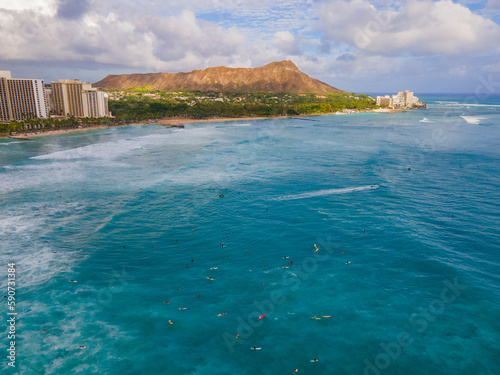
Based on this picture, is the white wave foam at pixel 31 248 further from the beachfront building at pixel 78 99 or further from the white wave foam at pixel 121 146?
the beachfront building at pixel 78 99

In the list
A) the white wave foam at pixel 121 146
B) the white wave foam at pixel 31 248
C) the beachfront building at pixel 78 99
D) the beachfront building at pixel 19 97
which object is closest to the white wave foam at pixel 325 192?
the white wave foam at pixel 31 248

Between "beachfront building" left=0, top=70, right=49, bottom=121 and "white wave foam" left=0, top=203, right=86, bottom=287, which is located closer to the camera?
"white wave foam" left=0, top=203, right=86, bottom=287

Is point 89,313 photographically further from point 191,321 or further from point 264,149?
point 264,149

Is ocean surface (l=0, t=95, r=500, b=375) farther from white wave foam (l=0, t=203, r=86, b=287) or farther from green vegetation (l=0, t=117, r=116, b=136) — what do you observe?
green vegetation (l=0, t=117, r=116, b=136)

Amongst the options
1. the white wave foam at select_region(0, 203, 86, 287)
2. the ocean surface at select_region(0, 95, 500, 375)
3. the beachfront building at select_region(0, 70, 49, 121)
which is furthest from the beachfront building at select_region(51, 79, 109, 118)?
the white wave foam at select_region(0, 203, 86, 287)

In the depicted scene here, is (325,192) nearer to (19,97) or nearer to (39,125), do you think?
(39,125)

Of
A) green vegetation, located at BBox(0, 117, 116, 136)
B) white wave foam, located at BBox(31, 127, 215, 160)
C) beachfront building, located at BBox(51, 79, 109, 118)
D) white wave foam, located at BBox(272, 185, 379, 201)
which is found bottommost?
white wave foam, located at BBox(272, 185, 379, 201)

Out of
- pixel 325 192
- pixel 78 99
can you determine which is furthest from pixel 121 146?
pixel 78 99
